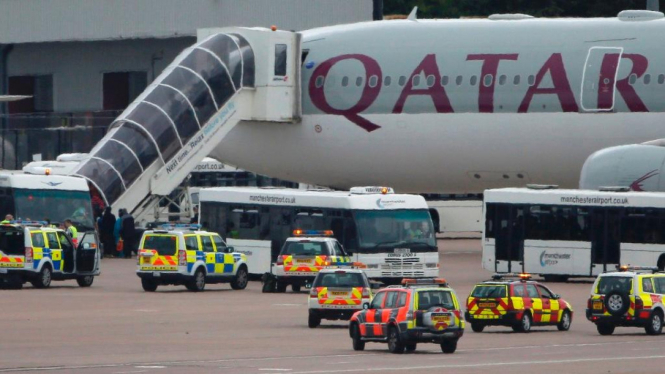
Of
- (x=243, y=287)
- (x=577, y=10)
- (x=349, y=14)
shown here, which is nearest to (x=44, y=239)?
(x=243, y=287)

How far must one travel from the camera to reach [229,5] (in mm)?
82688

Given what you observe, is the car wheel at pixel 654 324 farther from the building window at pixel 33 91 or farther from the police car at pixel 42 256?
the building window at pixel 33 91

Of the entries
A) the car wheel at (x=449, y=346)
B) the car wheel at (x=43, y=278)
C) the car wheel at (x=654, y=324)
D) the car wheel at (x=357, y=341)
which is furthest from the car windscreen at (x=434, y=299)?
the car wheel at (x=43, y=278)

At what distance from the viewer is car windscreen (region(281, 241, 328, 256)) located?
4078 cm

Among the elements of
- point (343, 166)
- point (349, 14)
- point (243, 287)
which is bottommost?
point (243, 287)

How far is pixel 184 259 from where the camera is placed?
41719 millimetres

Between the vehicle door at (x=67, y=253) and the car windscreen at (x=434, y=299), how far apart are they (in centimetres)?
1779

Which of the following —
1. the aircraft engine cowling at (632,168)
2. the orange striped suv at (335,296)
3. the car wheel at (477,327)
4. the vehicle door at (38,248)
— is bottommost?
the car wheel at (477,327)

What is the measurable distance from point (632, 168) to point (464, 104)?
7.57 metres

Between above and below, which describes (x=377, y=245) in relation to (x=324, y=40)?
below

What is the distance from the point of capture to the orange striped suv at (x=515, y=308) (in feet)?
105

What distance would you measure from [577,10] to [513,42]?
48653 millimetres

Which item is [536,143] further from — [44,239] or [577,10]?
[577,10]

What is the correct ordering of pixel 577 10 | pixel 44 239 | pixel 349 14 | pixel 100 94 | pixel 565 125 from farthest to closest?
pixel 577 10 < pixel 100 94 < pixel 349 14 < pixel 565 125 < pixel 44 239
